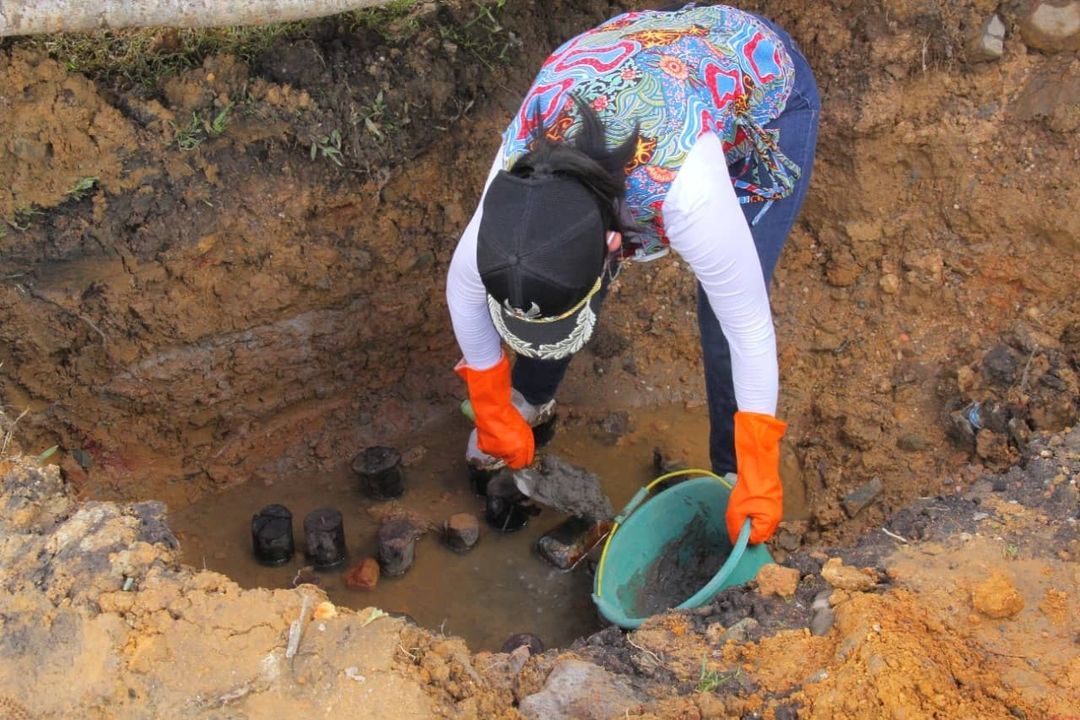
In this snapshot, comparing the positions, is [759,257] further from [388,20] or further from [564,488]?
[388,20]

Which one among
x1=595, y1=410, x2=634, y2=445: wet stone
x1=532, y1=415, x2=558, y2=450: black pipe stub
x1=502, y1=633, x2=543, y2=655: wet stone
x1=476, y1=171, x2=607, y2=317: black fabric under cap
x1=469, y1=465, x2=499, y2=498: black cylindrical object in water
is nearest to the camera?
x1=476, y1=171, x2=607, y2=317: black fabric under cap

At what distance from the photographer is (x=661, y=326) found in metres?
4.00

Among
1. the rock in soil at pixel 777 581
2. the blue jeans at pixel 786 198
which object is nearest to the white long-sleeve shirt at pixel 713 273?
the blue jeans at pixel 786 198

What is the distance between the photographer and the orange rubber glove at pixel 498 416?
287 centimetres

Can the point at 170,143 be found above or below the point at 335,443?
above

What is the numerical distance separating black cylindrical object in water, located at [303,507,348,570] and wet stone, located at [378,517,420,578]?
0.46 feet

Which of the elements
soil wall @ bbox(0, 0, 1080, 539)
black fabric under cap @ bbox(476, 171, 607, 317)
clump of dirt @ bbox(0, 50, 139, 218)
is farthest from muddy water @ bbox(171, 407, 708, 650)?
black fabric under cap @ bbox(476, 171, 607, 317)

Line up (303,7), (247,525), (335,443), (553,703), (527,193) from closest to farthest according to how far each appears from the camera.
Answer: (527,193)
(553,703)
(303,7)
(247,525)
(335,443)

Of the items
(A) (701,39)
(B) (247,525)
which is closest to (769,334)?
(A) (701,39)

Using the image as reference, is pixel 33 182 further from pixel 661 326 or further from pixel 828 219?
pixel 828 219

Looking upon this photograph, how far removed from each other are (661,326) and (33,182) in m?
2.26

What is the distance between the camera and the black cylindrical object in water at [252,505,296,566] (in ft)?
10.9

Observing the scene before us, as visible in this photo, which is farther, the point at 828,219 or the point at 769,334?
the point at 828,219

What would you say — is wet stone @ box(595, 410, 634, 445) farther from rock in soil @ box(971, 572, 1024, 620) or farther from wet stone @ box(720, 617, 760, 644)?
rock in soil @ box(971, 572, 1024, 620)
